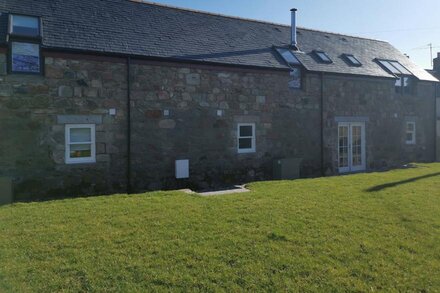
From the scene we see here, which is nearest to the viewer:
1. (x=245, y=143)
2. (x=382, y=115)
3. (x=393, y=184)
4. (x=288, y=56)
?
(x=393, y=184)

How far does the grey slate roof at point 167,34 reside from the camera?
11.2 m

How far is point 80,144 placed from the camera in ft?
34.7

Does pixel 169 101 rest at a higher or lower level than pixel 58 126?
higher

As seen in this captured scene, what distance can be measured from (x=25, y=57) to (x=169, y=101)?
13.7ft

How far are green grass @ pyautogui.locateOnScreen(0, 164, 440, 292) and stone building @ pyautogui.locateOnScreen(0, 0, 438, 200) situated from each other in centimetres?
228

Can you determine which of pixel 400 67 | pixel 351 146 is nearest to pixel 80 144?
pixel 351 146

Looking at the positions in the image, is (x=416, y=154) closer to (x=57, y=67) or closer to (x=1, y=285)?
(x=57, y=67)

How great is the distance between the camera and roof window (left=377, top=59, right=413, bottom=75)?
59.6 ft

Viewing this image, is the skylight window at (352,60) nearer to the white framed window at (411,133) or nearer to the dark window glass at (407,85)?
the dark window glass at (407,85)

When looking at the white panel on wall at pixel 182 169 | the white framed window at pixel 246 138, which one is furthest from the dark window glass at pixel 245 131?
the white panel on wall at pixel 182 169

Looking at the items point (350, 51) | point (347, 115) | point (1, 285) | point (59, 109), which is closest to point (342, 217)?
point (1, 285)

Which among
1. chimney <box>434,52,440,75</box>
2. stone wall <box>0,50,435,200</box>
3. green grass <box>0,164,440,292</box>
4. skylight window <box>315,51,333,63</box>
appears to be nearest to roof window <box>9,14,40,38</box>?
stone wall <box>0,50,435,200</box>

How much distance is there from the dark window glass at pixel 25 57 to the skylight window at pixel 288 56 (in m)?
8.79

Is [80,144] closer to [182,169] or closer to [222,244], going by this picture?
[182,169]
